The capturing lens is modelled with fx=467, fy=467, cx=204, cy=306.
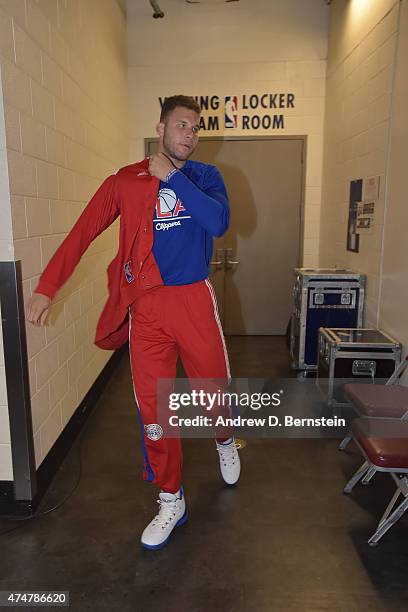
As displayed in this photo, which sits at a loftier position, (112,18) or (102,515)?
(112,18)

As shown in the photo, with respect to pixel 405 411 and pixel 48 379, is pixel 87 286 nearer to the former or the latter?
pixel 48 379

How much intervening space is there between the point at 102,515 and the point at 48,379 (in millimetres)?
730

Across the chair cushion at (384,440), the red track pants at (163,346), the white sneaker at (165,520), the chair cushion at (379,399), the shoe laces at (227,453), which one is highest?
the red track pants at (163,346)

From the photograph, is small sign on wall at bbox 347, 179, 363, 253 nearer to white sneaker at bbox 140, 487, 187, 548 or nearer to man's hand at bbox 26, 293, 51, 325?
white sneaker at bbox 140, 487, 187, 548

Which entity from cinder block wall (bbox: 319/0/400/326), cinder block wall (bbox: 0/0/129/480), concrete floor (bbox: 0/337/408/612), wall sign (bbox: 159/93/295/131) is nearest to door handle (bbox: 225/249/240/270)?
cinder block wall (bbox: 319/0/400/326)

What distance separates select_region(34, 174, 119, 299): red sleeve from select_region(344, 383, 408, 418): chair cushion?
1.45 meters

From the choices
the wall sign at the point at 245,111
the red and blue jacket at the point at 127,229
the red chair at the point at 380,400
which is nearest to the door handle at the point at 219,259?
the wall sign at the point at 245,111

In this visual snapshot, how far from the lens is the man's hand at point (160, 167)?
1.75m

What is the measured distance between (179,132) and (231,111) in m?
3.41

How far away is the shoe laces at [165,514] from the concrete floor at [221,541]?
0.28 feet

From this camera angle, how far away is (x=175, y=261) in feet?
6.43

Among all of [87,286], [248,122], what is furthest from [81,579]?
[248,122]

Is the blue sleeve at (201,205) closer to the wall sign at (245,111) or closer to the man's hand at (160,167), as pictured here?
the man's hand at (160,167)

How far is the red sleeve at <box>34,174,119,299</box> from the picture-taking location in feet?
6.08
